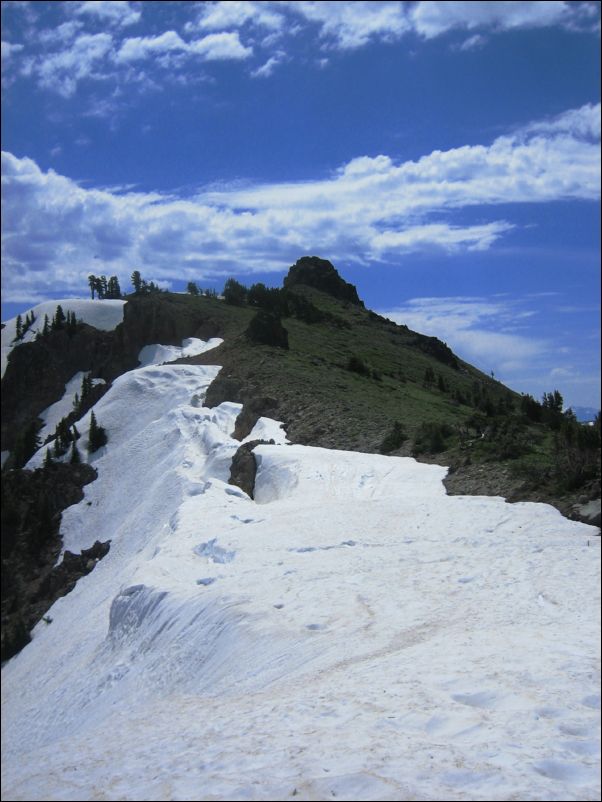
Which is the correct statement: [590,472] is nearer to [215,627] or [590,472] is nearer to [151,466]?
[215,627]

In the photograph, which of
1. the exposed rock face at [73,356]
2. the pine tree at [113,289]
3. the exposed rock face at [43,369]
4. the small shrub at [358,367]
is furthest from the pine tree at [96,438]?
the pine tree at [113,289]

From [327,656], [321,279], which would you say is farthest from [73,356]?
[327,656]

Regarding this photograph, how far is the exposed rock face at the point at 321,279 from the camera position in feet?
254

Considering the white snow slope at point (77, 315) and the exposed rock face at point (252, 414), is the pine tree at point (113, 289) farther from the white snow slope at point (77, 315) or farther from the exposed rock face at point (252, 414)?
the exposed rock face at point (252, 414)

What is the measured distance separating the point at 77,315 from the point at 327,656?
71.3m

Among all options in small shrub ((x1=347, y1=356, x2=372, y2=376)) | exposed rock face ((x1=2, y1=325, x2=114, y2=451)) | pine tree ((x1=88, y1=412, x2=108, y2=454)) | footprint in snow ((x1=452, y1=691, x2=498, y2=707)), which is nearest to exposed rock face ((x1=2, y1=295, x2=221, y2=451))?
exposed rock face ((x1=2, y1=325, x2=114, y2=451))

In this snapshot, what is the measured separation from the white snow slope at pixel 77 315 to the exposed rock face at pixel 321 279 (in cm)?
1857

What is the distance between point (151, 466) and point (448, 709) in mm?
27334

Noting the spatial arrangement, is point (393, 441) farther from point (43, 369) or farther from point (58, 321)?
point (58, 321)

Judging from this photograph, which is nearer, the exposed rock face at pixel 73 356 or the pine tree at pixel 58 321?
the exposed rock face at pixel 73 356

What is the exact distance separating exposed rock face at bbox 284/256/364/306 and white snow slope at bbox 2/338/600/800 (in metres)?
52.6

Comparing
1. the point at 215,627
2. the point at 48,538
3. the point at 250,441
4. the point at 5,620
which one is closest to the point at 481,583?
the point at 215,627

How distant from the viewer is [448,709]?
955 cm

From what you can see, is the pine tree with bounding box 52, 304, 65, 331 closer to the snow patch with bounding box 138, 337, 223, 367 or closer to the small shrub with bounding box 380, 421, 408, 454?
the snow patch with bounding box 138, 337, 223, 367
